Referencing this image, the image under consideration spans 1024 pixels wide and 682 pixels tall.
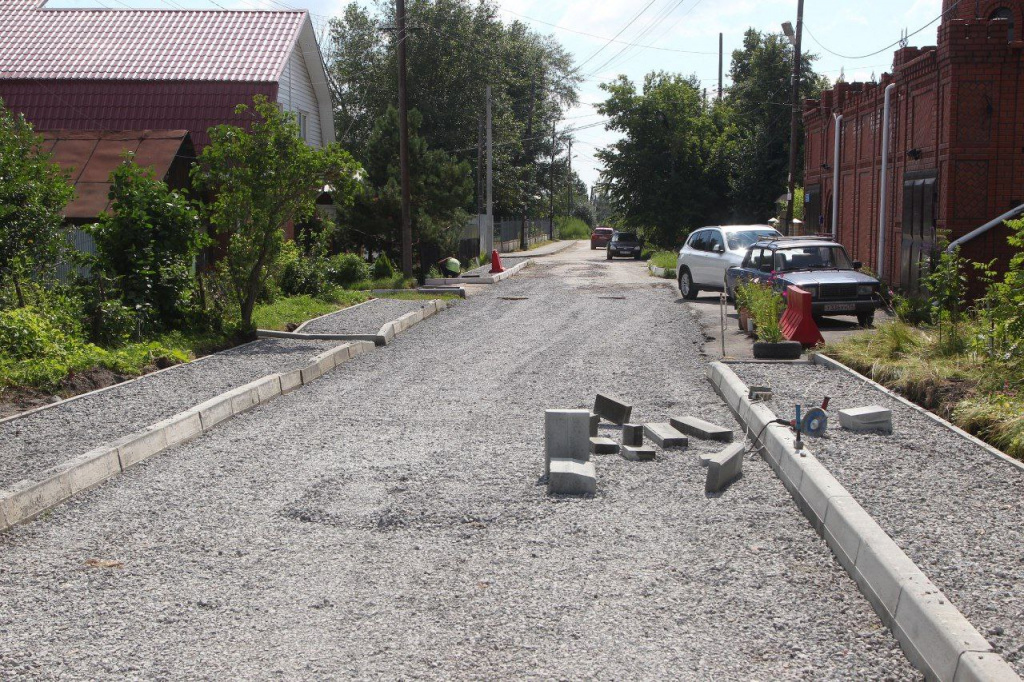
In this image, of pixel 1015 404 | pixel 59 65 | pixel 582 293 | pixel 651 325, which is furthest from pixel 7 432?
pixel 59 65

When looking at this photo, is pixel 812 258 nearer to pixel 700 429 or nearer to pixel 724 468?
pixel 700 429

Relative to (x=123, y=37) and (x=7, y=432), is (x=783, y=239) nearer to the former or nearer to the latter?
(x=7, y=432)

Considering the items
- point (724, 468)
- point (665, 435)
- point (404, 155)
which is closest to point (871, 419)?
point (665, 435)

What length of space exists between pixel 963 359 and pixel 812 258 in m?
8.64

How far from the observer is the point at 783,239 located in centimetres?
2014

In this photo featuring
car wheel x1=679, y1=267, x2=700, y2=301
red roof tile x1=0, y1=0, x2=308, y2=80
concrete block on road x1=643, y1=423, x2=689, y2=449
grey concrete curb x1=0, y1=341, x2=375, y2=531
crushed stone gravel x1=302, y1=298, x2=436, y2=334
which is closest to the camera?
grey concrete curb x1=0, y1=341, x2=375, y2=531

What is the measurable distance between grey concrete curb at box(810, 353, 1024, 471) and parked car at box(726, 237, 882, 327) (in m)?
4.66

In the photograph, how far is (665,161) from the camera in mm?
53906

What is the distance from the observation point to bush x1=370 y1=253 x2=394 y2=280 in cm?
2975

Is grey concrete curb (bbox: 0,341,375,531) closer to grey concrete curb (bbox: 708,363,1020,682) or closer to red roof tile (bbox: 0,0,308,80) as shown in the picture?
grey concrete curb (bbox: 708,363,1020,682)

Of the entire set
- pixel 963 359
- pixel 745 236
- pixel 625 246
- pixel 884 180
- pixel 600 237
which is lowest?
pixel 963 359

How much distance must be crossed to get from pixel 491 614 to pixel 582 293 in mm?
23140

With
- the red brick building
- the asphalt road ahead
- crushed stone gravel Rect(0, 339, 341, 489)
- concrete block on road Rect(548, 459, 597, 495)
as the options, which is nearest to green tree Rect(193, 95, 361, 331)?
crushed stone gravel Rect(0, 339, 341, 489)

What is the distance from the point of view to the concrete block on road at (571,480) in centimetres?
717
